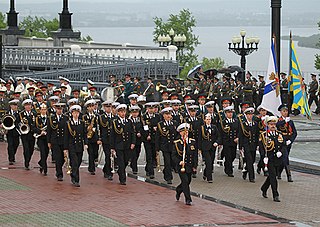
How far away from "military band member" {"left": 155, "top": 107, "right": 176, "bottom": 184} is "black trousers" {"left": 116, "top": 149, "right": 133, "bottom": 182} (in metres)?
0.77

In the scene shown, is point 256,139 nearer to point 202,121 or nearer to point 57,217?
point 202,121

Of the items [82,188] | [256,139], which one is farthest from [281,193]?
[82,188]

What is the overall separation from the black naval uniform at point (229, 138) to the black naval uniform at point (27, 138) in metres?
4.47

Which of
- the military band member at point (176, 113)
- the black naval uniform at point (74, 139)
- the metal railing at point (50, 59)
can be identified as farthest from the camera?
the metal railing at point (50, 59)

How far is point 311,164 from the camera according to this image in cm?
2439

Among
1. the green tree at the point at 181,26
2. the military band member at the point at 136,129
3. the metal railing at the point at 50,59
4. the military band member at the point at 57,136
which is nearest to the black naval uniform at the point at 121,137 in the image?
the military band member at the point at 136,129

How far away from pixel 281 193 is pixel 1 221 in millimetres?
6319

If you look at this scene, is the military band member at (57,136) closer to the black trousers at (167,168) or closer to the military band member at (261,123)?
the black trousers at (167,168)

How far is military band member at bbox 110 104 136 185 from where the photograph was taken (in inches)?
885

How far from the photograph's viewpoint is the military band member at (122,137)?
73.7 ft

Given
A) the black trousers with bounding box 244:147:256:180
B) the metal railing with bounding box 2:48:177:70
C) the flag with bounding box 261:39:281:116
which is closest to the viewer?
the black trousers with bounding box 244:147:256:180

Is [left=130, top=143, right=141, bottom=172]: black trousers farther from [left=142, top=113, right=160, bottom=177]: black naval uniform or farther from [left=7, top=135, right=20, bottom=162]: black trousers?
[left=7, top=135, right=20, bottom=162]: black trousers

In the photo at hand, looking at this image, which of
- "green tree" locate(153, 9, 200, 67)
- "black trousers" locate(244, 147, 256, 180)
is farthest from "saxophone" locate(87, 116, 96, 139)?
"green tree" locate(153, 9, 200, 67)

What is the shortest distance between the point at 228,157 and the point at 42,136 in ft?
14.2
